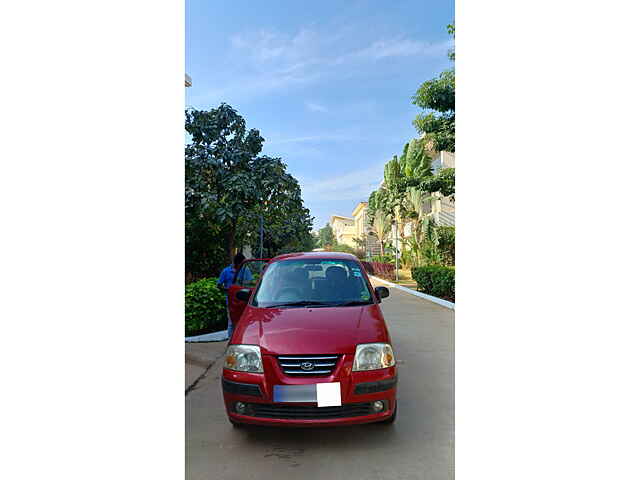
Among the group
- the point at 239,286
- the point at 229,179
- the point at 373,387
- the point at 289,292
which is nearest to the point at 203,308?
the point at 239,286

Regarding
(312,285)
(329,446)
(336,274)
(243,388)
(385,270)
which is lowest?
(385,270)

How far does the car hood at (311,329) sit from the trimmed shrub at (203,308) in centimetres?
440

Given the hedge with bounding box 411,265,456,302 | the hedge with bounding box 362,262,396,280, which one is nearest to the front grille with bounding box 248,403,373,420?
the hedge with bounding box 411,265,456,302

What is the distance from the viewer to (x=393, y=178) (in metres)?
28.4

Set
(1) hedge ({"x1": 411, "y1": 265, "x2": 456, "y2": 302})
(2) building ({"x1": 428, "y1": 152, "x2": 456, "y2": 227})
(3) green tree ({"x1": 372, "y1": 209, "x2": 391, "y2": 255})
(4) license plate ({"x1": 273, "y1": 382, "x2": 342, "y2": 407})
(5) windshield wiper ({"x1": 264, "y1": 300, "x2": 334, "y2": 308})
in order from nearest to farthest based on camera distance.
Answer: (4) license plate ({"x1": 273, "y1": 382, "x2": 342, "y2": 407}) < (5) windshield wiper ({"x1": 264, "y1": 300, "x2": 334, "y2": 308}) < (1) hedge ({"x1": 411, "y1": 265, "x2": 456, "y2": 302}) < (2) building ({"x1": 428, "y1": 152, "x2": 456, "y2": 227}) < (3) green tree ({"x1": 372, "y1": 209, "x2": 391, "y2": 255})

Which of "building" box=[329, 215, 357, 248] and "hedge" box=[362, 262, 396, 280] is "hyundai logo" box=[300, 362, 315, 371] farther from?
"building" box=[329, 215, 357, 248]

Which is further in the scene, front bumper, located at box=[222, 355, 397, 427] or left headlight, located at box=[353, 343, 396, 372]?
left headlight, located at box=[353, 343, 396, 372]

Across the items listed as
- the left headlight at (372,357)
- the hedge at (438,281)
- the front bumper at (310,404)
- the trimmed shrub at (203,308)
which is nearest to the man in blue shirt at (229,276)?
the trimmed shrub at (203,308)

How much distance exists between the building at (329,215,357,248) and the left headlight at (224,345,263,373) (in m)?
80.3

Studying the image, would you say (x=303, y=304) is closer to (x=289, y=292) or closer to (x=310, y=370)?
(x=289, y=292)

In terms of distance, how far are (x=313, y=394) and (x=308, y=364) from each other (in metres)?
0.23

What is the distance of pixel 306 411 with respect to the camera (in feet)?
11.4

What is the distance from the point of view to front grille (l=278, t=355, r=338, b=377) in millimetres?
3508
